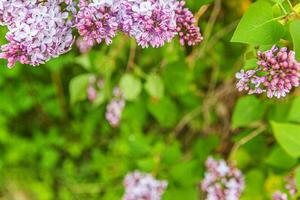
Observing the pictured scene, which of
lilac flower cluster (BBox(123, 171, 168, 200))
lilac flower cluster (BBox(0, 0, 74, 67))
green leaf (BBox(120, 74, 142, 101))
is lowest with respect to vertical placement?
lilac flower cluster (BBox(0, 0, 74, 67))

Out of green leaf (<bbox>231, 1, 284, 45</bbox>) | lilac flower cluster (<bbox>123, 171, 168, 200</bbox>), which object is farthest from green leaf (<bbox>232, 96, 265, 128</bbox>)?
green leaf (<bbox>231, 1, 284, 45</bbox>)

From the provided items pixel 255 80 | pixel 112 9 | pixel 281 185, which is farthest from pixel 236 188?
pixel 112 9

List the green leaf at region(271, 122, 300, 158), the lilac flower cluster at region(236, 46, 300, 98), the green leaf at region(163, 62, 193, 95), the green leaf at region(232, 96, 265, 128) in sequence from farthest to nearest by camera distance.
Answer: the green leaf at region(163, 62, 193, 95) < the green leaf at region(232, 96, 265, 128) < the green leaf at region(271, 122, 300, 158) < the lilac flower cluster at region(236, 46, 300, 98)

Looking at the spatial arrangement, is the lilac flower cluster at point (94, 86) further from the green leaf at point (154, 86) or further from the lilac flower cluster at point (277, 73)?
the lilac flower cluster at point (277, 73)

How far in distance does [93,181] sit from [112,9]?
1.85 m

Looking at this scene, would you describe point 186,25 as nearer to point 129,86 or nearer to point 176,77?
point 129,86

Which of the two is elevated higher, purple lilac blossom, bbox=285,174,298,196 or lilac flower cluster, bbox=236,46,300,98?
purple lilac blossom, bbox=285,174,298,196

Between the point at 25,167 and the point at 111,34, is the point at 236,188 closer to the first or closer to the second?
the point at 111,34

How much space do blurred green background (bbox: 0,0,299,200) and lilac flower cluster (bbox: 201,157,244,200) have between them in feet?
0.46

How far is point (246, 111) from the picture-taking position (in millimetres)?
1638

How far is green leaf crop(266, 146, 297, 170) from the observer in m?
1.63

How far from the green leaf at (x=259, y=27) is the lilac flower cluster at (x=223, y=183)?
2.01 feet

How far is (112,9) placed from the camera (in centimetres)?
98

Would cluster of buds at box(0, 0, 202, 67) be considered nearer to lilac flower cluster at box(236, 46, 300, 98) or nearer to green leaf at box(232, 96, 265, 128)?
lilac flower cluster at box(236, 46, 300, 98)
